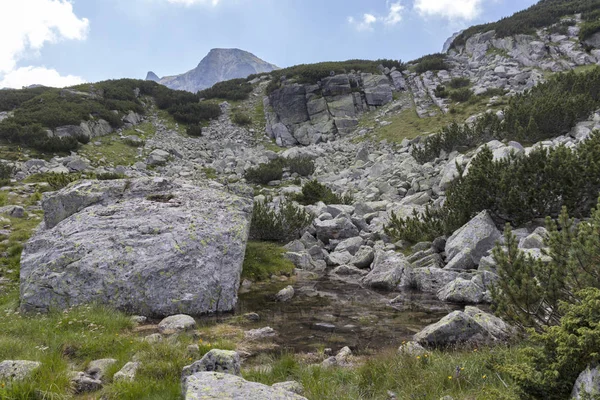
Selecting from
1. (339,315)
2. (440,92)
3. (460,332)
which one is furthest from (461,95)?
(460,332)

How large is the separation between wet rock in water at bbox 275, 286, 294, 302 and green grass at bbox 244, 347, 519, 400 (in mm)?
3838

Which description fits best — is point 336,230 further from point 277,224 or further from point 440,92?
point 440,92

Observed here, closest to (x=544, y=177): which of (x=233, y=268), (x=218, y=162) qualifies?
(x=233, y=268)

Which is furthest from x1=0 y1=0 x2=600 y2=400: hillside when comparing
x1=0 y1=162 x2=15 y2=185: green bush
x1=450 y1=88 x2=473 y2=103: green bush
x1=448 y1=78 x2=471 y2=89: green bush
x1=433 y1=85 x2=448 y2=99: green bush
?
x1=448 y1=78 x2=471 y2=89: green bush

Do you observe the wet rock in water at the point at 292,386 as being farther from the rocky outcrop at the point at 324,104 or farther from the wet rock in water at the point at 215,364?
the rocky outcrop at the point at 324,104

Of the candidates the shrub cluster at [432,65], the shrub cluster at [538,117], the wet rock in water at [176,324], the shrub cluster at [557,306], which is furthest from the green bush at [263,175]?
the shrub cluster at [432,65]

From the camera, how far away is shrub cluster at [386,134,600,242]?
382 inches

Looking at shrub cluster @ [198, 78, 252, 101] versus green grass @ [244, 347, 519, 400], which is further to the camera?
shrub cluster @ [198, 78, 252, 101]

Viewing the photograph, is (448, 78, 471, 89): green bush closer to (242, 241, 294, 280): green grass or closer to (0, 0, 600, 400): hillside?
(0, 0, 600, 400): hillside

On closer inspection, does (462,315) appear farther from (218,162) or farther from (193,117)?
(193,117)

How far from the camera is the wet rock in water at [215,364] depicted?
156 inches

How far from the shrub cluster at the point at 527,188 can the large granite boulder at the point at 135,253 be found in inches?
272

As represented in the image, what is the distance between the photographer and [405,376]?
13.8 ft

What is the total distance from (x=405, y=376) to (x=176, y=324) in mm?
4172
